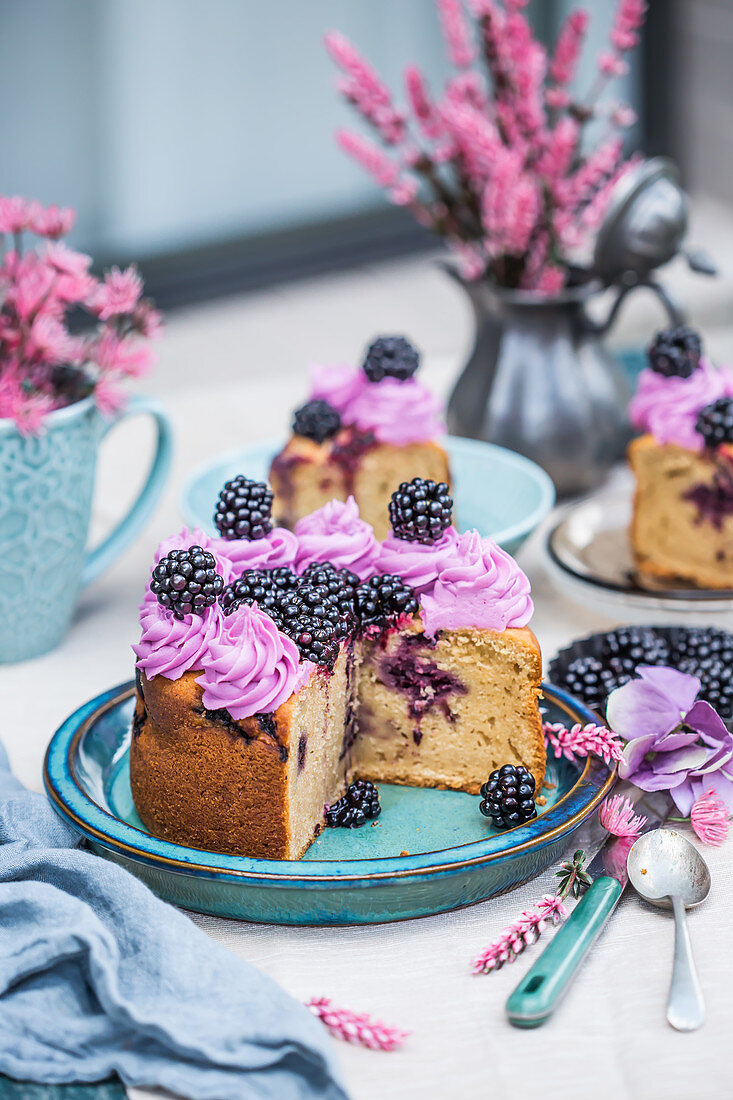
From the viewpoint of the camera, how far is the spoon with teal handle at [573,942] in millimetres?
1165

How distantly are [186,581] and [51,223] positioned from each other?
0.64 m

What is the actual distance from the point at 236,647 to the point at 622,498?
1.07 meters

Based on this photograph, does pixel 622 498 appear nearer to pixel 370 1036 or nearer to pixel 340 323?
pixel 370 1036

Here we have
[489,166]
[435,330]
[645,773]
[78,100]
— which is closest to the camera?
[645,773]

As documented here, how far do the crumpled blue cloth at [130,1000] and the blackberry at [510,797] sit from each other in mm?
345

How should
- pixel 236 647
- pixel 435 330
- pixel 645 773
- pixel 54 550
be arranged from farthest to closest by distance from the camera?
1. pixel 435 330
2. pixel 54 550
3. pixel 645 773
4. pixel 236 647

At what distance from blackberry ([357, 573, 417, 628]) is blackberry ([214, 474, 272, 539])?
5.7 inches

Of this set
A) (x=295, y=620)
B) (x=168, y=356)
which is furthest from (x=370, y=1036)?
(x=168, y=356)

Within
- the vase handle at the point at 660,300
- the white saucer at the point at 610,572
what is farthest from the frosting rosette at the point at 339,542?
the vase handle at the point at 660,300

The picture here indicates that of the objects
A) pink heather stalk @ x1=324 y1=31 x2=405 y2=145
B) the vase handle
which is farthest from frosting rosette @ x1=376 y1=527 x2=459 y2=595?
pink heather stalk @ x1=324 y1=31 x2=405 y2=145

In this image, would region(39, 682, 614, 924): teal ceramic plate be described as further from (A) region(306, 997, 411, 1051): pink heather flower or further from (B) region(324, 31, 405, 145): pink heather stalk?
(B) region(324, 31, 405, 145): pink heather stalk

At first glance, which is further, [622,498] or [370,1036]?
[622,498]

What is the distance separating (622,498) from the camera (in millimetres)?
2252

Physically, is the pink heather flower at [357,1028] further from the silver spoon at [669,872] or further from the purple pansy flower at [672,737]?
the purple pansy flower at [672,737]
